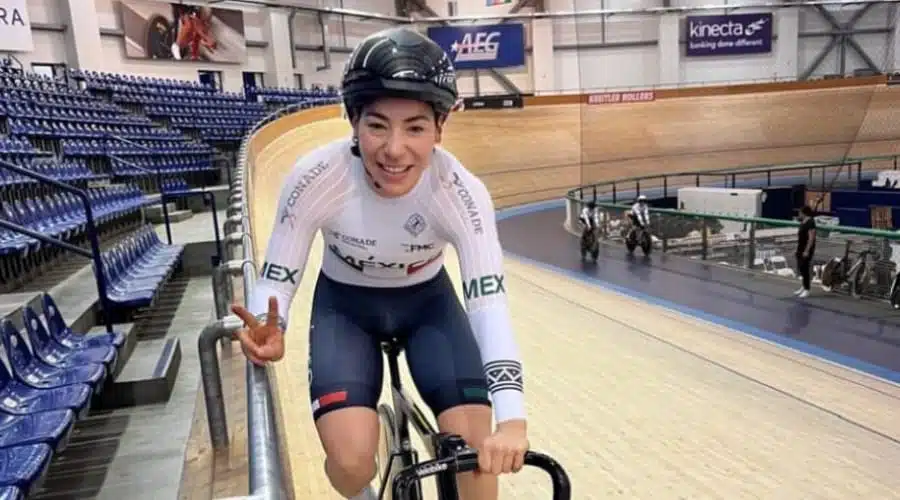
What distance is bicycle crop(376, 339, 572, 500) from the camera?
99cm

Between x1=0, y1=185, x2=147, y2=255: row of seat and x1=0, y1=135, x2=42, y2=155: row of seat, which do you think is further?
x1=0, y1=135, x2=42, y2=155: row of seat

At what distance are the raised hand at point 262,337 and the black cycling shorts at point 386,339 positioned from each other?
156mm

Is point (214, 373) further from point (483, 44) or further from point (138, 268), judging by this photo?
point (483, 44)

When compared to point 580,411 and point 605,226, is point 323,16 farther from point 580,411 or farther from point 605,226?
point 580,411

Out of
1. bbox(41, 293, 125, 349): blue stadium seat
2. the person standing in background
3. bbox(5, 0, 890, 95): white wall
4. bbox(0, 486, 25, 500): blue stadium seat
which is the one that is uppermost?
bbox(5, 0, 890, 95): white wall

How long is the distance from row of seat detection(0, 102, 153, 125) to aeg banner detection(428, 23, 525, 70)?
50.2ft

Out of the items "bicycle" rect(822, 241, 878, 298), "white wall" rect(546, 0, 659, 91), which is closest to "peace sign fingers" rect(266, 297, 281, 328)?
"bicycle" rect(822, 241, 878, 298)

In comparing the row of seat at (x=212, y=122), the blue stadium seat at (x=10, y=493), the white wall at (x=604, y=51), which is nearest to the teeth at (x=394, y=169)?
the blue stadium seat at (x=10, y=493)

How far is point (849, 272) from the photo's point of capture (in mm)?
7035

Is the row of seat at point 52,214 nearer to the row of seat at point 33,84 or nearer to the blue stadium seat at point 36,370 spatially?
the blue stadium seat at point 36,370

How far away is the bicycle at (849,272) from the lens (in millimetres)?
6789

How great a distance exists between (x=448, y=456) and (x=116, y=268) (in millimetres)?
3739

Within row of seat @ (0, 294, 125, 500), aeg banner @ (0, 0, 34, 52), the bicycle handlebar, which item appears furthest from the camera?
aeg banner @ (0, 0, 34, 52)

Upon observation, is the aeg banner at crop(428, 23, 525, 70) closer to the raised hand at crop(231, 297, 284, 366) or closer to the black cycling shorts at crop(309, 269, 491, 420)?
the black cycling shorts at crop(309, 269, 491, 420)
